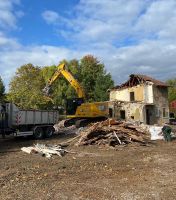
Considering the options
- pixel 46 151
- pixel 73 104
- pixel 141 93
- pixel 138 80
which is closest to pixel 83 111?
pixel 73 104

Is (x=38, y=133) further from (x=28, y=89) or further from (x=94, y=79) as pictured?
(x=94, y=79)

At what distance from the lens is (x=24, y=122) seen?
86.9 feet

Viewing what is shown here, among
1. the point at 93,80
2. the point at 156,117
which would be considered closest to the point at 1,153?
the point at 156,117

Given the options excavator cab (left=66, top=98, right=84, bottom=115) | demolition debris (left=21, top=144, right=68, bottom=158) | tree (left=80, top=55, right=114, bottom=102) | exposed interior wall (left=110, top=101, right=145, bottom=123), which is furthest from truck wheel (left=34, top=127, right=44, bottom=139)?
tree (left=80, top=55, right=114, bottom=102)

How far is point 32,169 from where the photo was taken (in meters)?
13.9

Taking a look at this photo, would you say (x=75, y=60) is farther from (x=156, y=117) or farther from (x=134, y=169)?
(x=134, y=169)

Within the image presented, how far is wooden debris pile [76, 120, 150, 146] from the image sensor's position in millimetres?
21812

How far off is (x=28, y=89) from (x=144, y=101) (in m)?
19.9

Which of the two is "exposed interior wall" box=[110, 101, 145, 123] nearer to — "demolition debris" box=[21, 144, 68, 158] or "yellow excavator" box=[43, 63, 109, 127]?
"yellow excavator" box=[43, 63, 109, 127]

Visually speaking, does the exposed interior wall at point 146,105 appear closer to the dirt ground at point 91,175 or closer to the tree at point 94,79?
the tree at point 94,79

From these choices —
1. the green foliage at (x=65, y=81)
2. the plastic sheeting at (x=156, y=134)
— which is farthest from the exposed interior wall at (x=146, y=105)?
the plastic sheeting at (x=156, y=134)

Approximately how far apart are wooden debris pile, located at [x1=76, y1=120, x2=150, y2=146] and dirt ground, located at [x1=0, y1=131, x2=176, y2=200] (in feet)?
7.48

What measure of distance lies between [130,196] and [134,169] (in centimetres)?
431

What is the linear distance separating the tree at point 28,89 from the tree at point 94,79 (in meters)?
9.34
